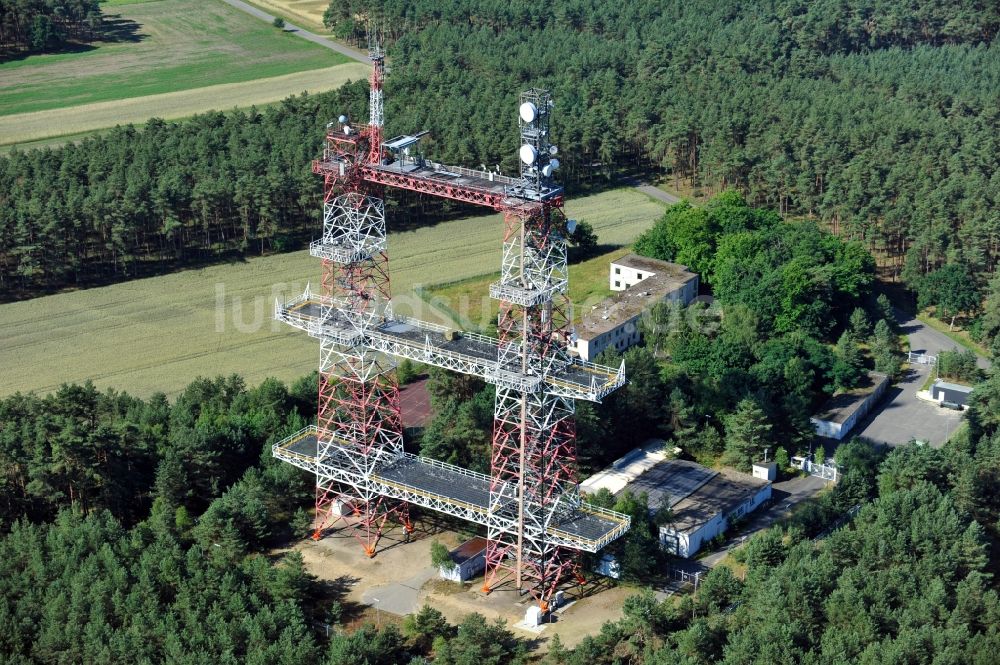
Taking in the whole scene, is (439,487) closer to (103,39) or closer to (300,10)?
(103,39)

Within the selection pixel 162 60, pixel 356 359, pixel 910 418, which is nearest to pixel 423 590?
pixel 356 359

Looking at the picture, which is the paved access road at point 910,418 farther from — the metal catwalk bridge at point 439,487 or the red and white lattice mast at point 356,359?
the red and white lattice mast at point 356,359

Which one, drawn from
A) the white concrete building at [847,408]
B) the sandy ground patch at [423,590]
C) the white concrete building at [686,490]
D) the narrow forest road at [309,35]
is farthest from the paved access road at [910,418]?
the narrow forest road at [309,35]

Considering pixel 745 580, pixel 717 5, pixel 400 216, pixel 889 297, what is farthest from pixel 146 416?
pixel 717 5

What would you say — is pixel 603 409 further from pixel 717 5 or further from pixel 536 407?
pixel 717 5

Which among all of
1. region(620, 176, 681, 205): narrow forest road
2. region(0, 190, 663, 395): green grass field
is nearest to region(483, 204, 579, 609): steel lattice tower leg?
region(0, 190, 663, 395): green grass field
